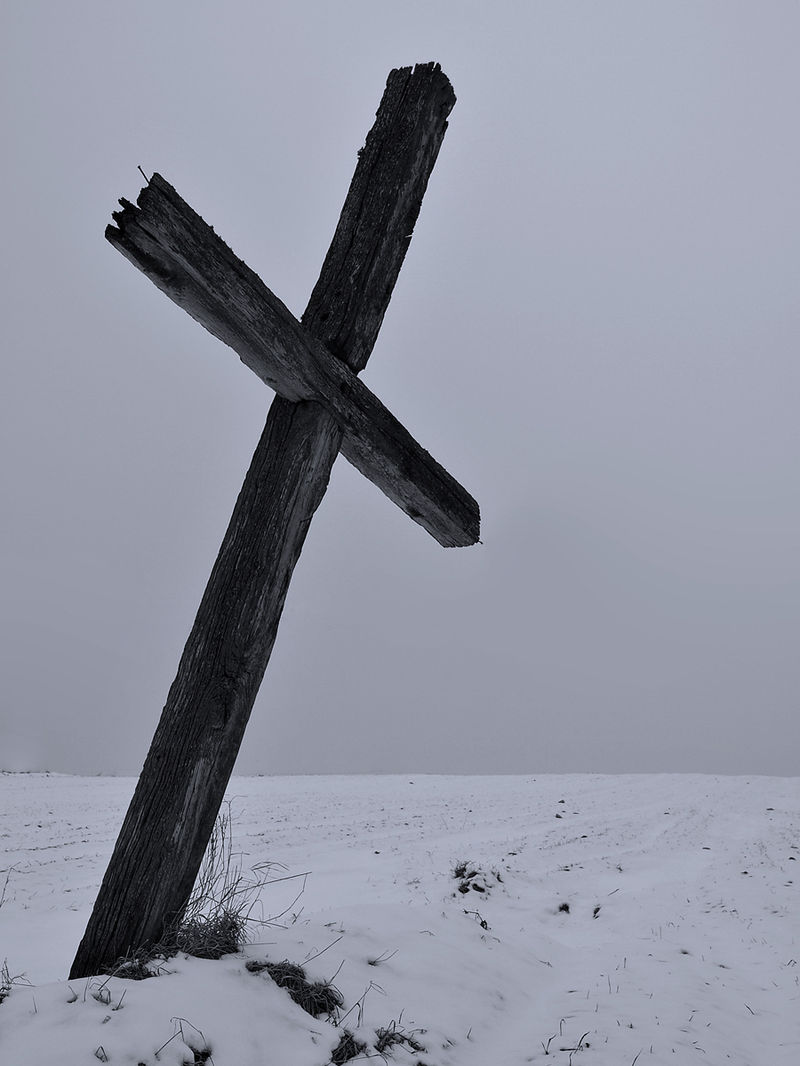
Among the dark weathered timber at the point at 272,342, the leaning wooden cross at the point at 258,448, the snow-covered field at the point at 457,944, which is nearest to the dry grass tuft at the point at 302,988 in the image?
the snow-covered field at the point at 457,944

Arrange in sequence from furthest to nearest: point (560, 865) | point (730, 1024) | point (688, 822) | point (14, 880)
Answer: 1. point (688, 822)
2. point (560, 865)
3. point (14, 880)
4. point (730, 1024)

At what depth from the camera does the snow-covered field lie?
7.18 feet

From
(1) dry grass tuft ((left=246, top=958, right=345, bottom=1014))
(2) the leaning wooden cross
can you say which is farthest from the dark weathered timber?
(1) dry grass tuft ((left=246, top=958, right=345, bottom=1014))

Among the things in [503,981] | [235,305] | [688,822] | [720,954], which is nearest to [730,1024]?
[503,981]

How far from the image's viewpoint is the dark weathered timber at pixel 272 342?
7.50ft

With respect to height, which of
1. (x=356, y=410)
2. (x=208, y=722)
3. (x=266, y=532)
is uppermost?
(x=356, y=410)

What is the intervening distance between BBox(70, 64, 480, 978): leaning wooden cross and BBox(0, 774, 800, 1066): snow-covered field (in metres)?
0.37

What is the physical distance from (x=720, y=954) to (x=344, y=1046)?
399cm

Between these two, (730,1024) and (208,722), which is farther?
(730,1024)

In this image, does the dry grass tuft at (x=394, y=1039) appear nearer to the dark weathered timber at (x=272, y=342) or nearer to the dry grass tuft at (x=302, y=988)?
the dry grass tuft at (x=302, y=988)

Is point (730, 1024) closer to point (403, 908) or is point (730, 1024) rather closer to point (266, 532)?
point (403, 908)

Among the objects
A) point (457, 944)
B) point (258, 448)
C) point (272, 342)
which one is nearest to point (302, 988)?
point (457, 944)

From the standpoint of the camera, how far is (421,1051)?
266 cm

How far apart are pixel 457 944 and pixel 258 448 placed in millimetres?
3042
